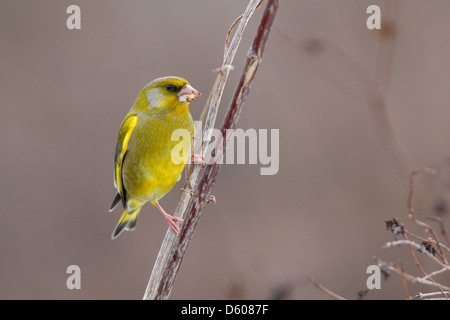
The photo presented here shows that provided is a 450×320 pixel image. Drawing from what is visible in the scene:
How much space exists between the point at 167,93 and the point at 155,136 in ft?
0.89

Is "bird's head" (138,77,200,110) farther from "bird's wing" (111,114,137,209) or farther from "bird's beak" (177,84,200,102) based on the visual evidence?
"bird's wing" (111,114,137,209)

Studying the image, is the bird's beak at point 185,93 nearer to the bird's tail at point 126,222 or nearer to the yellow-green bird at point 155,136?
the yellow-green bird at point 155,136

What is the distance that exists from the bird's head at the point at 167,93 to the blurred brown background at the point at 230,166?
2.22m

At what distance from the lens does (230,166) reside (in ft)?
19.2

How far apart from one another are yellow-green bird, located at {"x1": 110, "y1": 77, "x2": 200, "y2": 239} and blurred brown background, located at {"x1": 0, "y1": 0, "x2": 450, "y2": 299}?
7.01 feet

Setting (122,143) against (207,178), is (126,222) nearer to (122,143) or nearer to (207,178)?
(122,143)

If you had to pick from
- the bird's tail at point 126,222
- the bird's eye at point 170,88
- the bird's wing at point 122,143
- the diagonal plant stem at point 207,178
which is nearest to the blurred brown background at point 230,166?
the bird's tail at point 126,222

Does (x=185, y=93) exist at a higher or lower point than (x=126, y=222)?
higher

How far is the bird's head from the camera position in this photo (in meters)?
3.18

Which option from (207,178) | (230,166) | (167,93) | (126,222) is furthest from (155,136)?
(230,166)

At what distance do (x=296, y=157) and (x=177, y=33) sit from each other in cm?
201

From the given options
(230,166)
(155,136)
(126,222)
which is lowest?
(126,222)

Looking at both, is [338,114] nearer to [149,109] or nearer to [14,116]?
[149,109]

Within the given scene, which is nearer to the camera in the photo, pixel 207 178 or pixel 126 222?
pixel 207 178
